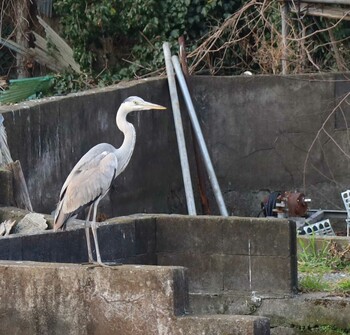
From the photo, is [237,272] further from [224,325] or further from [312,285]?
[224,325]

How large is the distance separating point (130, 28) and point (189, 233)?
7.68 m

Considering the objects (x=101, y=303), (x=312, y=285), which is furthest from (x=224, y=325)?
(x=312, y=285)

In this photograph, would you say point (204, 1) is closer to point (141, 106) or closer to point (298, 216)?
point (298, 216)

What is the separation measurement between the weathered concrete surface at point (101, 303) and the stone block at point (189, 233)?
2.47 m

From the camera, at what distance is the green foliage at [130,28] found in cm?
1786

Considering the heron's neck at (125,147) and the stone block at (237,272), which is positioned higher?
the heron's neck at (125,147)

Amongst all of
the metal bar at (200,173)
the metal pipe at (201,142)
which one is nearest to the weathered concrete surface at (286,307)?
the metal pipe at (201,142)

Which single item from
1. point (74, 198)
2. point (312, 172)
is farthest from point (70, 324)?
point (312, 172)

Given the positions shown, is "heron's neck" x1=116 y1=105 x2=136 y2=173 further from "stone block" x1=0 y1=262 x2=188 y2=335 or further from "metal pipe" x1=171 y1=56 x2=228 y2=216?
"metal pipe" x1=171 y1=56 x2=228 y2=216

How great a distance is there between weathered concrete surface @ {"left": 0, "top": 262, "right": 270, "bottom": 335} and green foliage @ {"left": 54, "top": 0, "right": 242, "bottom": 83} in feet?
30.8

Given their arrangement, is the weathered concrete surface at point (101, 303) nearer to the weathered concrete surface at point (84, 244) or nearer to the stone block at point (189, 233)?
the weathered concrete surface at point (84, 244)

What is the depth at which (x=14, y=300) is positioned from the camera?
865cm

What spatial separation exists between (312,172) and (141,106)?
254 inches

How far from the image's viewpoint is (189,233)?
35.8 feet
